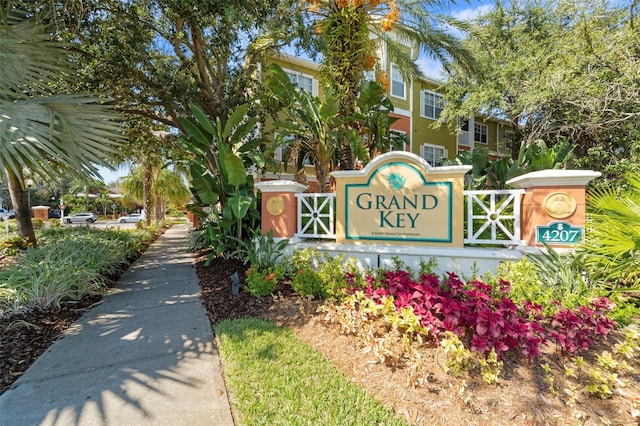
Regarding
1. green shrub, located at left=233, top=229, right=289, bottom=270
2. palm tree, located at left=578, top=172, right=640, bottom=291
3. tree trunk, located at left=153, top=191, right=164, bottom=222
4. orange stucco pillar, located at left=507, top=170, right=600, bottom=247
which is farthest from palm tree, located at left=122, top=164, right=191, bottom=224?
palm tree, located at left=578, top=172, right=640, bottom=291

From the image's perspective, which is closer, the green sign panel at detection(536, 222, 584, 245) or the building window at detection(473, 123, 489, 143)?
the green sign panel at detection(536, 222, 584, 245)

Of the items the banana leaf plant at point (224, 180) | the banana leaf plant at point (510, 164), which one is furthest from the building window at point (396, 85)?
the banana leaf plant at point (224, 180)

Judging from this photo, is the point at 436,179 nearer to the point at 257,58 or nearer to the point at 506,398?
the point at 506,398

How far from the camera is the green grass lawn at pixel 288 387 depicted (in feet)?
7.50

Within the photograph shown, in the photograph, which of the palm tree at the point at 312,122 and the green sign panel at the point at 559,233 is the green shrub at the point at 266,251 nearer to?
the palm tree at the point at 312,122

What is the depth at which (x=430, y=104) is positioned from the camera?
18.9 metres

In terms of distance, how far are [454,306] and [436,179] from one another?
236 centimetres

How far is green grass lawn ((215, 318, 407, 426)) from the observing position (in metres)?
2.29

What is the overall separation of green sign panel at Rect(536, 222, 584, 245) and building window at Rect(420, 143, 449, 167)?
1520 centimetres

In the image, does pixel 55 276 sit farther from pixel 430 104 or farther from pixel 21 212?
pixel 430 104

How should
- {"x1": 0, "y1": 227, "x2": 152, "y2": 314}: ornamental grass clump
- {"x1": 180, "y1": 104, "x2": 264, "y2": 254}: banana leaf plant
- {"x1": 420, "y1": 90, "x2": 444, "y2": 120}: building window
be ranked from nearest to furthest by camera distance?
{"x1": 0, "y1": 227, "x2": 152, "y2": 314}: ornamental grass clump < {"x1": 180, "y1": 104, "x2": 264, "y2": 254}: banana leaf plant < {"x1": 420, "y1": 90, "x2": 444, "y2": 120}: building window

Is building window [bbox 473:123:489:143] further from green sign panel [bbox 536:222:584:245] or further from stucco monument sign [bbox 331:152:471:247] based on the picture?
green sign panel [bbox 536:222:584:245]

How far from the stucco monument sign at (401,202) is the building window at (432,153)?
14.8m

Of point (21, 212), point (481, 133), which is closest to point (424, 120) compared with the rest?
point (481, 133)
